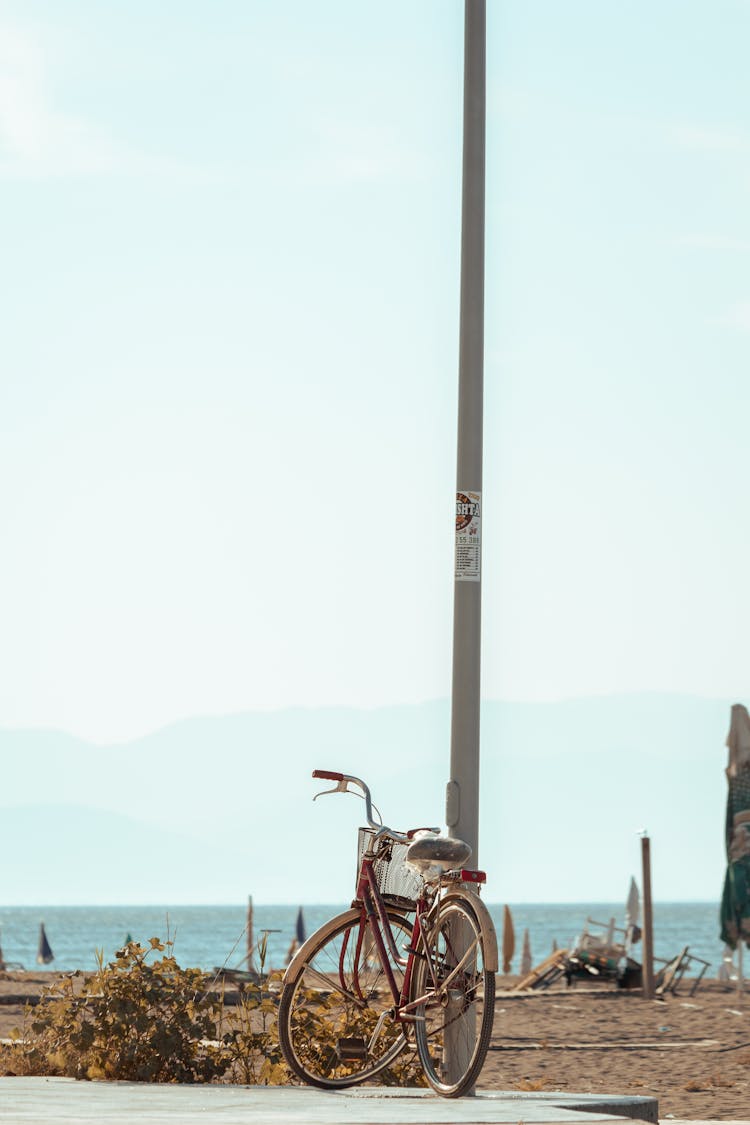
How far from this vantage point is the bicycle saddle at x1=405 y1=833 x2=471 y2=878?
23.7ft

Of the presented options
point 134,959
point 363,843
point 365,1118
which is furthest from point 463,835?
point 134,959

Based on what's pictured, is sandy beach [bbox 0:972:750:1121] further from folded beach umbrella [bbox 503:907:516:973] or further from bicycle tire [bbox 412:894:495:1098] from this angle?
folded beach umbrella [bbox 503:907:516:973]

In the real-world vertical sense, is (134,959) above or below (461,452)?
below

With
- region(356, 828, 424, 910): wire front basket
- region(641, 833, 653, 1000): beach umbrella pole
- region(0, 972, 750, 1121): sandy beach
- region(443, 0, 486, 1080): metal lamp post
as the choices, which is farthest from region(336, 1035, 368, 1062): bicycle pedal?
region(641, 833, 653, 1000): beach umbrella pole

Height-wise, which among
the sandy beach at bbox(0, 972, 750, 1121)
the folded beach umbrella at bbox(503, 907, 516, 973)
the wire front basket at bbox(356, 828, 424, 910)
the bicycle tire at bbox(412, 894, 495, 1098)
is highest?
the wire front basket at bbox(356, 828, 424, 910)

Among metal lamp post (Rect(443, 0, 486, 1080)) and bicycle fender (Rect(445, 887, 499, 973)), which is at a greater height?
metal lamp post (Rect(443, 0, 486, 1080))

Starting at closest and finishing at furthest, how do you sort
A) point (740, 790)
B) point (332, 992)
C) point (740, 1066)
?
point (332, 992) < point (740, 1066) < point (740, 790)

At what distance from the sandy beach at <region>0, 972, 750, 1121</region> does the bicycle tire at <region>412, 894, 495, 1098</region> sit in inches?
124

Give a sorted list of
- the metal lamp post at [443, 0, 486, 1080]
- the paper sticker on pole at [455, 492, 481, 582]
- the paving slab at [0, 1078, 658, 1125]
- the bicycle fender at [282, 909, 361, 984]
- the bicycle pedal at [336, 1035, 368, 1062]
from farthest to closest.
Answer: the paper sticker on pole at [455, 492, 481, 582]
the metal lamp post at [443, 0, 486, 1080]
the bicycle pedal at [336, 1035, 368, 1062]
the bicycle fender at [282, 909, 361, 984]
the paving slab at [0, 1078, 658, 1125]

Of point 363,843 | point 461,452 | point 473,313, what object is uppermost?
point 473,313

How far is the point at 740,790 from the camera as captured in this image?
22344mm

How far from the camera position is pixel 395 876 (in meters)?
7.56

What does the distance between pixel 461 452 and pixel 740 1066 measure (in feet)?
25.7

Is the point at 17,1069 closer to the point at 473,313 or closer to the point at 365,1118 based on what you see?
the point at 365,1118
